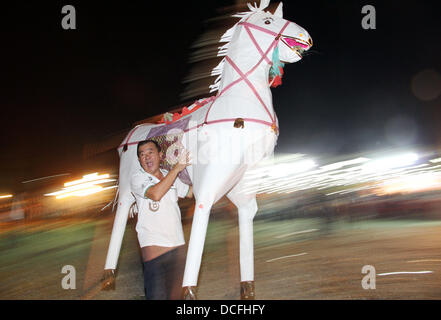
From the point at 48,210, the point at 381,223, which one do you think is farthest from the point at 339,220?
the point at 48,210

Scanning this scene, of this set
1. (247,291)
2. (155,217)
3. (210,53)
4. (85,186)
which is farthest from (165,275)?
(85,186)

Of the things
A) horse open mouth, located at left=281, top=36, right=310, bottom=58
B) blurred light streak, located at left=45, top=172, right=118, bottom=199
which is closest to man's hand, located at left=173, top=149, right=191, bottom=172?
horse open mouth, located at left=281, top=36, right=310, bottom=58

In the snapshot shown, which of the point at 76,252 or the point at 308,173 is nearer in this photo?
the point at 76,252

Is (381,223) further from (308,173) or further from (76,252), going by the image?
(76,252)

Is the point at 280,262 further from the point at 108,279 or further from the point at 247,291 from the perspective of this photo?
the point at 108,279

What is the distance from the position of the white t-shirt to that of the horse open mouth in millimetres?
1390

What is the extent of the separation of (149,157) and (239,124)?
2.62 ft

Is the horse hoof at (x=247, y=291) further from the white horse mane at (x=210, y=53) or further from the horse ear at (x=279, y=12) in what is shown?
the horse ear at (x=279, y=12)

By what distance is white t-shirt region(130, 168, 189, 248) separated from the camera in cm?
250

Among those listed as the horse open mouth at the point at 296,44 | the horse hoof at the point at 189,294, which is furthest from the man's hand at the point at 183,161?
the horse open mouth at the point at 296,44

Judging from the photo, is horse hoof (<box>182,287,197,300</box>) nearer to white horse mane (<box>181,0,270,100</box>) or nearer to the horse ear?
white horse mane (<box>181,0,270,100</box>)

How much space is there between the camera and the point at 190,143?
2592 mm

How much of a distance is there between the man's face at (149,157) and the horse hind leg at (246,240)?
626mm

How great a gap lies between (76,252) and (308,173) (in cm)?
497
